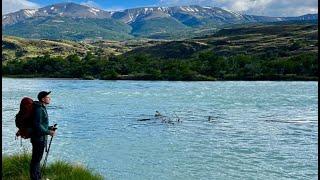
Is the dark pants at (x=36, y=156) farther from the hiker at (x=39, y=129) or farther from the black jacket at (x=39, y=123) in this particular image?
the black jacket at (x=39, y=123)

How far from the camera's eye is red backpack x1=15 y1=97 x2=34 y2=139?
12.6m

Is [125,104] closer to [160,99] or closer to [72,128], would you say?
[160,99]

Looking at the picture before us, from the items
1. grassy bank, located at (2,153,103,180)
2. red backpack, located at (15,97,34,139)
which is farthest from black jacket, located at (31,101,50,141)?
grassy bank, located at (2,153,103,180)

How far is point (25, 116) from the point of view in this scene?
41.8ft

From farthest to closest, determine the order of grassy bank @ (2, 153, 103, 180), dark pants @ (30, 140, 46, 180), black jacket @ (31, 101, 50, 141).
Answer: grassy bank @ (2, 153, 103, 180), dark pants @ (30, 140, 46, 180), black jacket @ (31, 101, 50, 141)

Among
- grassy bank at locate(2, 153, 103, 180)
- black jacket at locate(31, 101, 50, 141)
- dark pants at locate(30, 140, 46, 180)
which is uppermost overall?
black jacket at locate(31, 101, 50, 141)

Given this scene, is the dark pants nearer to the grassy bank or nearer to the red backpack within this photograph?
the red backpack

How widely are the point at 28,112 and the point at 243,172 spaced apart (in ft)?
43.5

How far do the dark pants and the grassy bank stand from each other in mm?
991

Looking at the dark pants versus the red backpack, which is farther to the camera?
the dark pants

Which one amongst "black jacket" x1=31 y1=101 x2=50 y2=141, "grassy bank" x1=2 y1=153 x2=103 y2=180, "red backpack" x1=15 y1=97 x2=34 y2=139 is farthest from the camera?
"grassy bank" x1=2 y1=153 x2=103 y2=180

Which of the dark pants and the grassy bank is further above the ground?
the dark pants

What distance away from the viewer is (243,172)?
23.3m

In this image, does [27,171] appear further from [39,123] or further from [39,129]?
[39,123]
